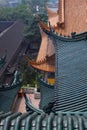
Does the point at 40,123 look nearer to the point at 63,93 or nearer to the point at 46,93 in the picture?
the point at 63,93

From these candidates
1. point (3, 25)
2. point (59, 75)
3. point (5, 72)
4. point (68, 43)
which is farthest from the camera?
point (3, 25)

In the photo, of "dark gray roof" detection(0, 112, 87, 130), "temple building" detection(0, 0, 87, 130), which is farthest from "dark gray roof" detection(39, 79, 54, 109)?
"dark gray roof" detection(0, 112, 87, 130)

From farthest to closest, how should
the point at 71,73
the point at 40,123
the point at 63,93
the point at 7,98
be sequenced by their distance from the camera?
the point at 7,98
the point at 71,73
the point at 63,93
the point at 40,123

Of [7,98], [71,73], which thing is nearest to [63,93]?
[71,73]

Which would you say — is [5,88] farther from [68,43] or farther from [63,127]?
[63,127]

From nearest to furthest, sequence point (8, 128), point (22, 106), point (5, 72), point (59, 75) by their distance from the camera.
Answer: point (8, 128)
point (59, 75)
point (22, 106)
point (5, 72)

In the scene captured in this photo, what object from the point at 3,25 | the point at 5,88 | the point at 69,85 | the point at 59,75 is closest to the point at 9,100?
the point at 5,88

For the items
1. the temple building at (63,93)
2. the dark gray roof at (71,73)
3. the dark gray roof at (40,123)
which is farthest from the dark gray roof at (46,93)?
the dark gray roof at (40,123)

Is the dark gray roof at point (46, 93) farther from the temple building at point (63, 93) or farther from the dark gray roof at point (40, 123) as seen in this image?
the dark gray roof at point (40, 123)

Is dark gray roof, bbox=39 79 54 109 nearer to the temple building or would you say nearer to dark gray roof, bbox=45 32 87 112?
the temple building

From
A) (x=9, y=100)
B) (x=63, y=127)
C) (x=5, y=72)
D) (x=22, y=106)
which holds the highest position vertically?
(x=63, y=127)

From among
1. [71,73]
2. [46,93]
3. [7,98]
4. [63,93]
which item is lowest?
[7,98]
